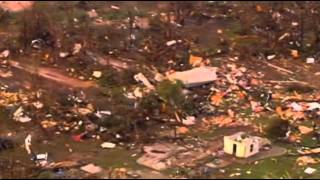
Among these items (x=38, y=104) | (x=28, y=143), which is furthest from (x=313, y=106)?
(x=28, y=143)

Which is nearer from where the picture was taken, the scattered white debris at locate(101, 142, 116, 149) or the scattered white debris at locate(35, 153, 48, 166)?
the scattered white debris at locate(35, 153, 48, 166)

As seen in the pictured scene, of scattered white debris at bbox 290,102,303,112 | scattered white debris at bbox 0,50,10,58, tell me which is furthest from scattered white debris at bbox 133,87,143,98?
scattered white debris at bbox 0,50,10,58

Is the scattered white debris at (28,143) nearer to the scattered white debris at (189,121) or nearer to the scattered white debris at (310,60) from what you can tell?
the scattered white debris at (189,121)

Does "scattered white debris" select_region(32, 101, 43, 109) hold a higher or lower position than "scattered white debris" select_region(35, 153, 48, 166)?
higher

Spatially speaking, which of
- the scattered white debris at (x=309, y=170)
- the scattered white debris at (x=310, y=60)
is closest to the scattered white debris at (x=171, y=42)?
the scattered white debris at (x=310, y=60)

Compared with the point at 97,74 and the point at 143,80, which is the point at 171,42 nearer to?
the point at 143,80

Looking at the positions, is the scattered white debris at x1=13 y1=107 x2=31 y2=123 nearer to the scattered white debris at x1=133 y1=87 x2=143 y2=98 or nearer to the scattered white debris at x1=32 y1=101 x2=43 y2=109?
the scattered white debris at x1=32 y1=101 x2=43 y2=109

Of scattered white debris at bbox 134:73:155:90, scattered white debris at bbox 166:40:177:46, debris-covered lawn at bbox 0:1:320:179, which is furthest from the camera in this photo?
scattered white debris at bbox 166:40:177:46
